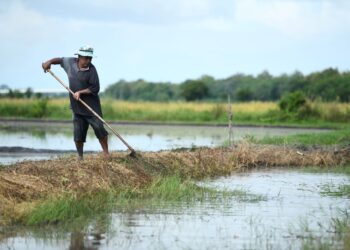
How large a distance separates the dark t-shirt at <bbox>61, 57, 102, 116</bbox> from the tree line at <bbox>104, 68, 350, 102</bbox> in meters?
34.5

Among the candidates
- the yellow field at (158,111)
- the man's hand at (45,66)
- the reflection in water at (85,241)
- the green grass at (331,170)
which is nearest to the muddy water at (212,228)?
the reflection in water at (85,241)

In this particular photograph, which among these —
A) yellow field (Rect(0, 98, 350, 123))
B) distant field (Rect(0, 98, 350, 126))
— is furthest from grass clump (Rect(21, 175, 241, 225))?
yellow field (Rect(0, 98, 350, 123))

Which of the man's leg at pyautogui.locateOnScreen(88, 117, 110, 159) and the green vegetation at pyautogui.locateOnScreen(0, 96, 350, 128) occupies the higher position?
the man's leg at pyautogui.locateOnScreen(88, 117, 110, 159)

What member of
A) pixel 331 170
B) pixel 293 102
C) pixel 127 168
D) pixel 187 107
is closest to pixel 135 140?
pixel 331 170

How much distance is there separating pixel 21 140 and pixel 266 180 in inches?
475

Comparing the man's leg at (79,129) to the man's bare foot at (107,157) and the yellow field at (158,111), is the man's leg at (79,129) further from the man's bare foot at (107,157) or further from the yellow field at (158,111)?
the yellow field at (158,111)

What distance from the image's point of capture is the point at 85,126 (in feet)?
43.0

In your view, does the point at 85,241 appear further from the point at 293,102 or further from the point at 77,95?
the point at 293,102

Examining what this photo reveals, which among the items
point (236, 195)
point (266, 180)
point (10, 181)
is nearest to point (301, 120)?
point (266, 180)

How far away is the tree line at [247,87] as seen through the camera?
59688mm

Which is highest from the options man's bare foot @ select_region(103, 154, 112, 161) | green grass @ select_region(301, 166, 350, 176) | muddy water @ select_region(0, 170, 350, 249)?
man's bare foot @ select_region(103, 154, 112, 161)

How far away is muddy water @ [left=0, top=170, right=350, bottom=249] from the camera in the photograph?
8.34 meters

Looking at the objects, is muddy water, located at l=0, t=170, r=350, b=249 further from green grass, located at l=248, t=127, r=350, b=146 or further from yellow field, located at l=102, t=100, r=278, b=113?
yellow field, located at l=102, t=100, r=278, b=113

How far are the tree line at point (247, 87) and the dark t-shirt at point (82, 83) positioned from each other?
113 feet
